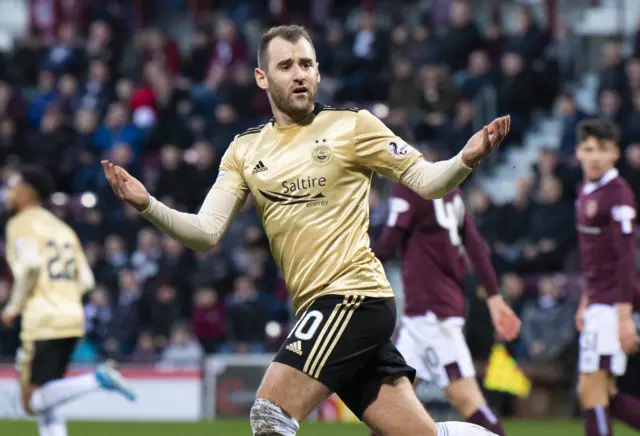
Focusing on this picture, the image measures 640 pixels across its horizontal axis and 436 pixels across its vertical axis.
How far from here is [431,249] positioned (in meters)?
8.14

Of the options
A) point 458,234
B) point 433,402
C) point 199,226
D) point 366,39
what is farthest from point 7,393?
point 199,226

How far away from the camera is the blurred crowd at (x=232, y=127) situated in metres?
14.5

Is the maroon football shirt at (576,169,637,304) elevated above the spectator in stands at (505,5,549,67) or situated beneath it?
situated beneath

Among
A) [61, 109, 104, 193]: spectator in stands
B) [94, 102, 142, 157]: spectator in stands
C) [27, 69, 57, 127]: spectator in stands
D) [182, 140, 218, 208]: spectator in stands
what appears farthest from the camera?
[27, 69, 57, 127]: spectator in stands

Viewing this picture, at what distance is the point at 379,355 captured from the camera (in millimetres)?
5348

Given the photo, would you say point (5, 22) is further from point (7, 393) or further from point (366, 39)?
point (7, 393)

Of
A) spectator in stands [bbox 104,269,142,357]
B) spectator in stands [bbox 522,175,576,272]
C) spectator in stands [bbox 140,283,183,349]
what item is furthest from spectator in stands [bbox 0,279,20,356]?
spectator in stands [bbox 522,175,576,272]

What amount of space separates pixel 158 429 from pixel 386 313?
7.95m

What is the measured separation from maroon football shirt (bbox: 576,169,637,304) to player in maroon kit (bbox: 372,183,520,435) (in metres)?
0.76

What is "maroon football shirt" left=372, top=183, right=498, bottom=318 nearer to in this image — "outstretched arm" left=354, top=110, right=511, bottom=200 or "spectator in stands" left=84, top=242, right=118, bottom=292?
"outstretched arm" left=354, top=110, right=511, bottom=200

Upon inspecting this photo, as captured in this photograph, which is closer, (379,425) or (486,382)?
(379,425)

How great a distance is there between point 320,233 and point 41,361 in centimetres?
504

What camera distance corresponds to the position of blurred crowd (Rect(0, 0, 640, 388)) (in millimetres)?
14539

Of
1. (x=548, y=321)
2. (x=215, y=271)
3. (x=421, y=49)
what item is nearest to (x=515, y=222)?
(x=548, y=321)
